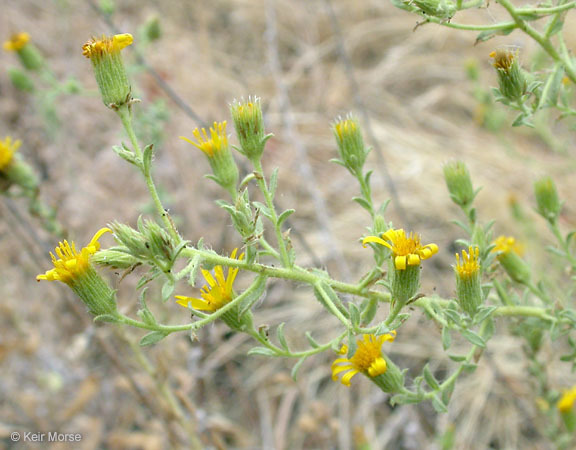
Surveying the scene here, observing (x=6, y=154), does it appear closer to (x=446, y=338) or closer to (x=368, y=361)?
(x=368, y=361)

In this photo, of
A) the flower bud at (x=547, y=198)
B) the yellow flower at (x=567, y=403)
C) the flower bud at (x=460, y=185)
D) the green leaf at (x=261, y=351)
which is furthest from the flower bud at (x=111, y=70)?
the yellow flower at (x=567, y=403)

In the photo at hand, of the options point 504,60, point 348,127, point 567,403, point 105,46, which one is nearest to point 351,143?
point 348,127

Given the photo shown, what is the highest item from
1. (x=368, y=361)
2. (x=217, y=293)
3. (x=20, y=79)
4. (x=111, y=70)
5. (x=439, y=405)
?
(x=111, y=70)

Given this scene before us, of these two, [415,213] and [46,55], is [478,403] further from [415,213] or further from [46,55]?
[46,55]

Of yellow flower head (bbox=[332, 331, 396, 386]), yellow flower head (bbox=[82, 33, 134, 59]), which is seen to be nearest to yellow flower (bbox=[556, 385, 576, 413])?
yellow flower head (bbox=[332, 331, 396, 386])

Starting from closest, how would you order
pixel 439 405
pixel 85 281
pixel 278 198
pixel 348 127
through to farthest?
pixel 85 281 < pixel 439 405 < pixel 348 127 < pixel 278 198

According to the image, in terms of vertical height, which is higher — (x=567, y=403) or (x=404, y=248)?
(x=404, y=248)

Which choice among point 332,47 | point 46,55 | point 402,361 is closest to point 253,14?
point 332,47
